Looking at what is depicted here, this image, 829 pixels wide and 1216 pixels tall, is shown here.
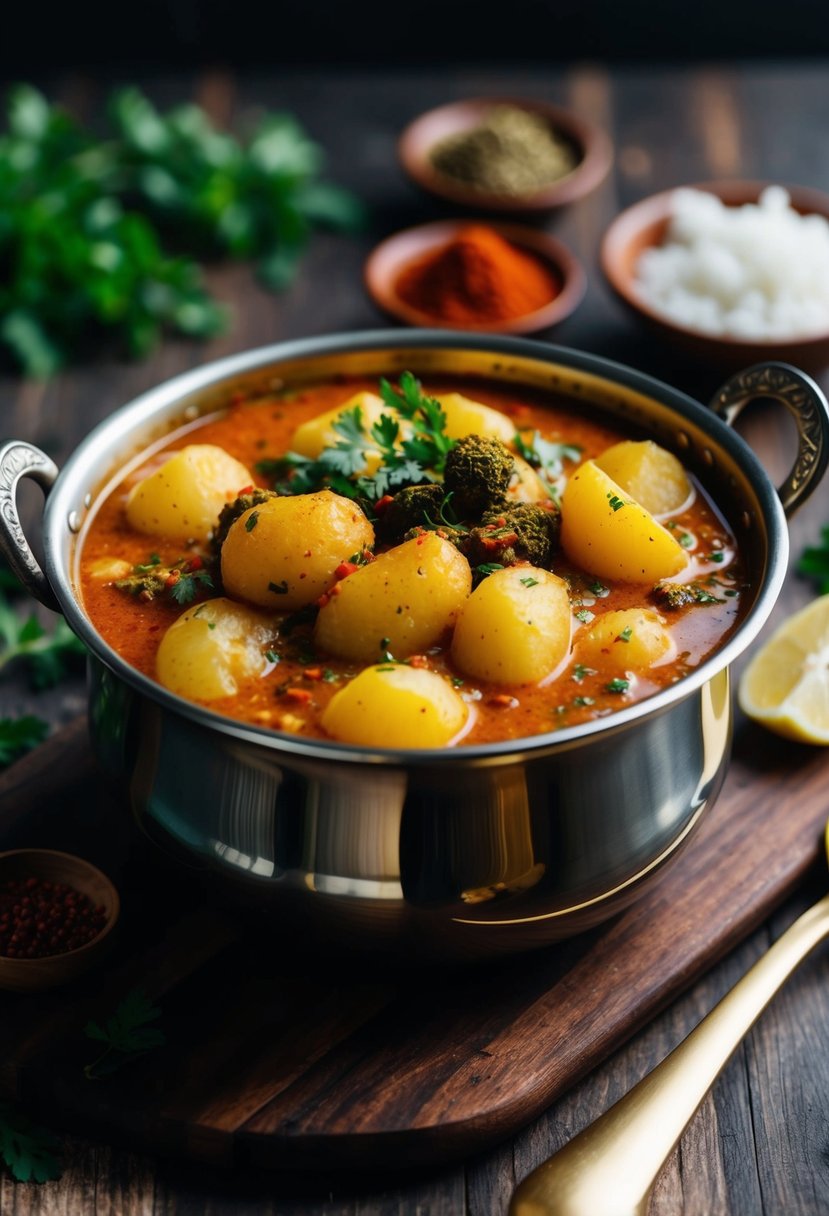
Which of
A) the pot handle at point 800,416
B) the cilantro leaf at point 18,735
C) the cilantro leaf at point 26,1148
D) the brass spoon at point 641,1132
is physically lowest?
the cilantro leaf at point 26,1148

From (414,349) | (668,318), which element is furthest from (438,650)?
(668,318)

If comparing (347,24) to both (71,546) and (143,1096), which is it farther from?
(143,1096)

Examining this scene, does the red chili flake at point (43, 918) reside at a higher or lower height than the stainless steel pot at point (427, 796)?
lower

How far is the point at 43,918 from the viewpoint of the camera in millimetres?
2705

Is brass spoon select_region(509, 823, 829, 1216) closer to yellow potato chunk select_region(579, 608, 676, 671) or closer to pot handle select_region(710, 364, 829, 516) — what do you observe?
yellow potato chunk select_region(579, 608, 676, 671)

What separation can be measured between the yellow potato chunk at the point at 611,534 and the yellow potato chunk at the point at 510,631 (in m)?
0.22

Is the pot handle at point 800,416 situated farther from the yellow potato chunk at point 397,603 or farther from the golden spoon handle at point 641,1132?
the golden spoon handle at point 641,1132

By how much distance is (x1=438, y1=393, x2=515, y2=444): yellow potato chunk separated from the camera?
3.04 meters

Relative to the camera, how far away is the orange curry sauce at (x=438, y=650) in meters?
2.47

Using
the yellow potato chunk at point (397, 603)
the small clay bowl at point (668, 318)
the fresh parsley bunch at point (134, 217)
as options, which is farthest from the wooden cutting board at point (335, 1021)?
the fresh parsley bunch at point (134, 217)

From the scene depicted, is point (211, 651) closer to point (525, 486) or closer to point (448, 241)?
point (525, 486)

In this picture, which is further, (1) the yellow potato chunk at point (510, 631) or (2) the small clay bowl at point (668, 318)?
(2) the small clay bowl at point (668, 318)

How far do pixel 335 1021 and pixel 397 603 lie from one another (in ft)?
2.59

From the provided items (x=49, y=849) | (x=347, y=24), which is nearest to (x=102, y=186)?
(x=347, y=24)
